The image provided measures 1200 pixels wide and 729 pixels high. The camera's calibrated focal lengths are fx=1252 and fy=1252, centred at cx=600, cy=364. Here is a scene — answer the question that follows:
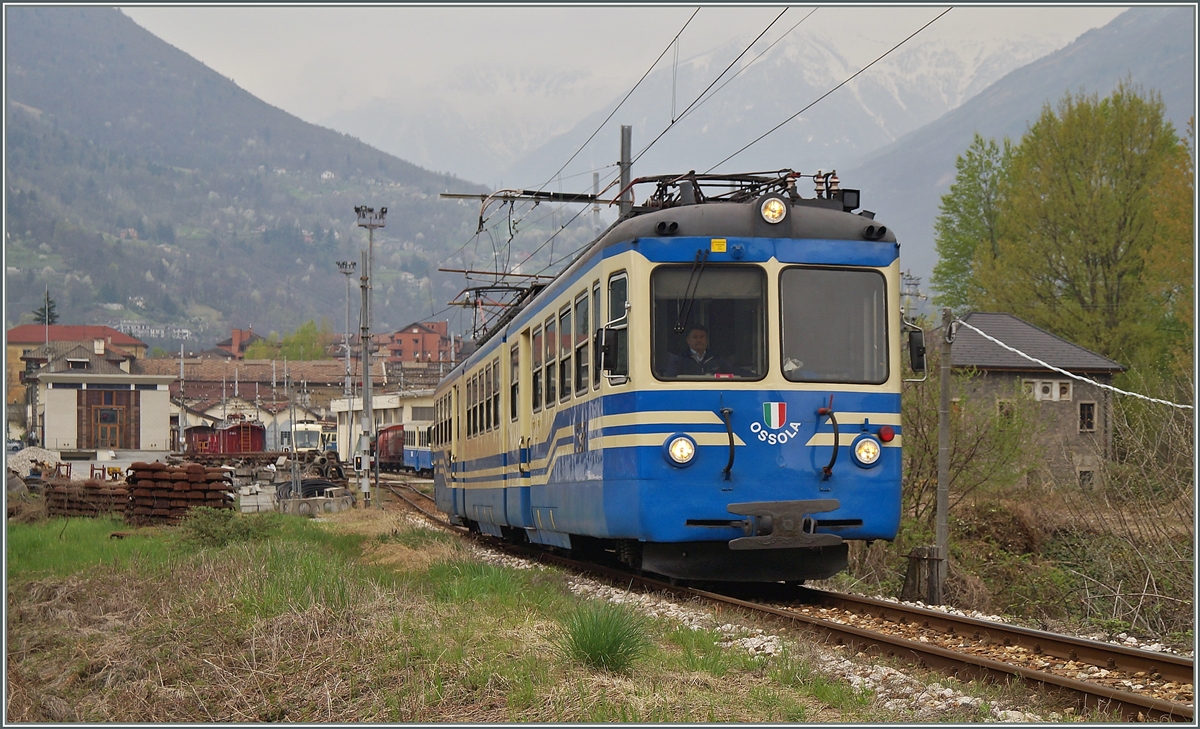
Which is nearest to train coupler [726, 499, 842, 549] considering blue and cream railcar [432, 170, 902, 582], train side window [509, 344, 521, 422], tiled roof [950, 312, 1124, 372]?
blue and cream railcar [432, 170, 902, 582]

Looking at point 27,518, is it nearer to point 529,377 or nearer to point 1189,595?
point 529,377

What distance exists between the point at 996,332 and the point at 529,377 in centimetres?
3169

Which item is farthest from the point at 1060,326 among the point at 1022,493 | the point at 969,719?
the point at 969,719

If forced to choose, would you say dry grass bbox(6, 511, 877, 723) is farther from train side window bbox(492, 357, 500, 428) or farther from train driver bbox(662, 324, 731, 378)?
train side window bbox(492, 357, 500, 428)

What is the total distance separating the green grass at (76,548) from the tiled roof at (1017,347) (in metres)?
27.9

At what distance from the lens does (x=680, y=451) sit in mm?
10195

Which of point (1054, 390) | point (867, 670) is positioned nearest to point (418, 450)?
point (1054, 390)

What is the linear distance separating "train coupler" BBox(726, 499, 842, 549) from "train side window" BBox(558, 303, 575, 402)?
288 centimetres

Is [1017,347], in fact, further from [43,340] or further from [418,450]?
[43,340]

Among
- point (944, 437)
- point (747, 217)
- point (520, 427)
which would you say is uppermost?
point (747, 217)

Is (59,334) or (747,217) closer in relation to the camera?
(747,217)

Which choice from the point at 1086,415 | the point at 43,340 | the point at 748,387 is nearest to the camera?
the point at 748,387

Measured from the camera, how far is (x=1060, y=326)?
4522 cm

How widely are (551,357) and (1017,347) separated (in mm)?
31569
